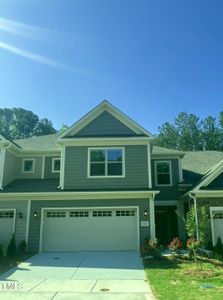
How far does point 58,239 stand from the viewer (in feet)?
52.1

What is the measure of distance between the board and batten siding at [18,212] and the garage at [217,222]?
9.56 m

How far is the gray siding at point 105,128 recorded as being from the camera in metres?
17.5

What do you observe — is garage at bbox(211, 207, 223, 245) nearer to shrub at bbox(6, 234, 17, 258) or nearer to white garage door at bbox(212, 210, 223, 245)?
white garage door at bbox(212, 210, 223, 245)

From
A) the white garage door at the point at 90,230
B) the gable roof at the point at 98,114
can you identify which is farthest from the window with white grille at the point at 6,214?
the gable roof at the point at 98,114

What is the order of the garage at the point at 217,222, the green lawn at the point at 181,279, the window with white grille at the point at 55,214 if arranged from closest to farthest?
1. the green lawn at the point at 181,279
2. the garage at the point at 217,222
3. the window with white grille at the point at 55,214

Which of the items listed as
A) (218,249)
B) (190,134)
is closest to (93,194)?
(218,249)

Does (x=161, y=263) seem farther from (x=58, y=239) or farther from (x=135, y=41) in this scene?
(x=135, y=41)

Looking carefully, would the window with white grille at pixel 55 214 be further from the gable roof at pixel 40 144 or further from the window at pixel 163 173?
the window at pixel 163 173

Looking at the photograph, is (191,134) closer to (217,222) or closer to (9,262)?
(217,222)

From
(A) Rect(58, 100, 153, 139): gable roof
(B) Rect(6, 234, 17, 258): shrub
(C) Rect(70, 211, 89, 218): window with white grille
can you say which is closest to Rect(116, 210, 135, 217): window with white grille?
(C) Rect(70, 211, 89, 218): window with white grille

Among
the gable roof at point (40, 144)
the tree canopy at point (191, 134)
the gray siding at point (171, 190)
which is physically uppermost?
the tree canopy at point (191, 134)

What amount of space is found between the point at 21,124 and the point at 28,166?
39088mm

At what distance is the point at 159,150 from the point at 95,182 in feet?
19.9

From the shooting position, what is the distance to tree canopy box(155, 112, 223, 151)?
4447 centimetres
